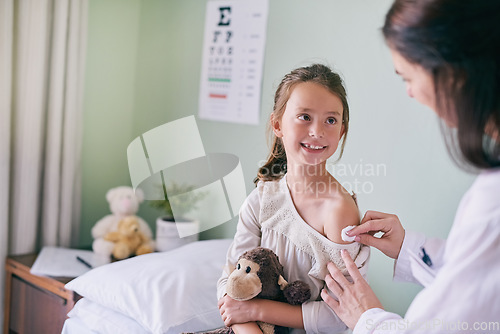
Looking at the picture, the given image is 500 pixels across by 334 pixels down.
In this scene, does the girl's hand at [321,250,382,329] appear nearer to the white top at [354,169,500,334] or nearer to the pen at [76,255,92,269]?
the white top at [354,169,500,334]

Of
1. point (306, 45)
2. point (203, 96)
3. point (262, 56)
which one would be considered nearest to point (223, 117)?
point (203, 96)

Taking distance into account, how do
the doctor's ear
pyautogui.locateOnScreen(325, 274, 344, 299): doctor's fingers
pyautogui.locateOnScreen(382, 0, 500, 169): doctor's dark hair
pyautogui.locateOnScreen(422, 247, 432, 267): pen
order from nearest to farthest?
pyautogui.locateOnScreen(382, 0, 500, 169): doctor's dark hair, pyautogui.locateOnScreen(422, 247, 432, 267): pen, pyautogui.locateOnScreen(325, 274, 344, 299): doctor's fingers, the doctor's ear

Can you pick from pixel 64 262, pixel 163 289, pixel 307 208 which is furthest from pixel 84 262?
pixel 307 208

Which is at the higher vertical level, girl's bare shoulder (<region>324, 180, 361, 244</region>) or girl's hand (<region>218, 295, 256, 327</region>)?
girl's bare shoulder (<region>324, 180, 361, 244</region>)

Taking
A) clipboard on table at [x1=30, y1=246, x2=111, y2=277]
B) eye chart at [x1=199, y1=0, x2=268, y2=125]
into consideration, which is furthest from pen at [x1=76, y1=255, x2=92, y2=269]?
eye chart at [x1=199, y1=0, x2=268, y2=125]

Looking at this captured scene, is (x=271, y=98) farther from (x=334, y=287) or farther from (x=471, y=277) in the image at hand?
(x=471, y=277)

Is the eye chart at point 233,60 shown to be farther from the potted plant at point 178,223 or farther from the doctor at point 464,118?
the doctor at point 464,118

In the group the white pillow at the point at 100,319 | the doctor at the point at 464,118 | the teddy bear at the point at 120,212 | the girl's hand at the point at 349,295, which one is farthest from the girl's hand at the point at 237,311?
the teddy bear at the point at 120,212

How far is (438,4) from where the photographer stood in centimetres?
69

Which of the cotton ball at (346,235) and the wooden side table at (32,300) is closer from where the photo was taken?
the cotton ball at (346,235)

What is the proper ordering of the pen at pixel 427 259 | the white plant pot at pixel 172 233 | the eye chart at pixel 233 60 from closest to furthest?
the pen at pixel 427 259 < the eye chart at pixel 233 60 < the white plant pot at pixel 172 233

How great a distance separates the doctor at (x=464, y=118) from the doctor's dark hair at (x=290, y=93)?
0.92 feet

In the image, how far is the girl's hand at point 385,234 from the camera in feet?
3.34

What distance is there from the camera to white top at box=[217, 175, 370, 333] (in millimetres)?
1042
